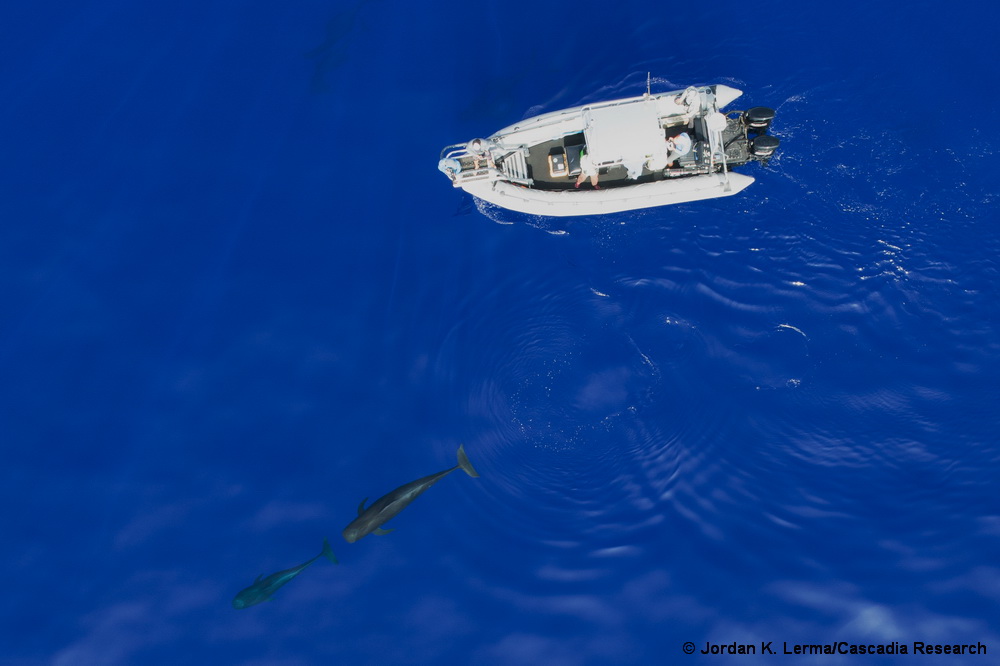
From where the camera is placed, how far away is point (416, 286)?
13.6 m

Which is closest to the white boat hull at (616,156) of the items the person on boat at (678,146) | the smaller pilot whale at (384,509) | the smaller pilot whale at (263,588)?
the person on boat at (678,146)

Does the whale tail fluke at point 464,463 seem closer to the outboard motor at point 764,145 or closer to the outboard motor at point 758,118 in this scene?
the outboard motor at point 764,145

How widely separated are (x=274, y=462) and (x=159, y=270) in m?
5.32

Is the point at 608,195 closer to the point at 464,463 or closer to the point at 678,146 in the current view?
the point at 678,146

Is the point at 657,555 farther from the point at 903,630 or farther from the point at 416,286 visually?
the point at 416,286

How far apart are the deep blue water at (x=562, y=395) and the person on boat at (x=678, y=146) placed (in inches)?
55.7

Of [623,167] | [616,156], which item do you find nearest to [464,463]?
[616,156]

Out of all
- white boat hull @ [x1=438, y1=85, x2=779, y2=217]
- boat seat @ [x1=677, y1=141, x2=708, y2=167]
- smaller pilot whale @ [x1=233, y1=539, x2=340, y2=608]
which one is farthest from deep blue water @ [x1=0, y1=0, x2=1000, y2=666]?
smaller pilot whale @ [x1=233, y1=539, x2=340, y2=608]

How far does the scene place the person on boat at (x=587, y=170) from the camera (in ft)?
40.8

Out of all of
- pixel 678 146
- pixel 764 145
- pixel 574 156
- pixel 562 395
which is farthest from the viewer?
pixel 562 395

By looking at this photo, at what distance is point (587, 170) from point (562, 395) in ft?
16.4

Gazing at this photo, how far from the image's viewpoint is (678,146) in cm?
1223

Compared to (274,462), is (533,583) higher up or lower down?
lower down

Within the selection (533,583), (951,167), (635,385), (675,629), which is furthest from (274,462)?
(951,167)
